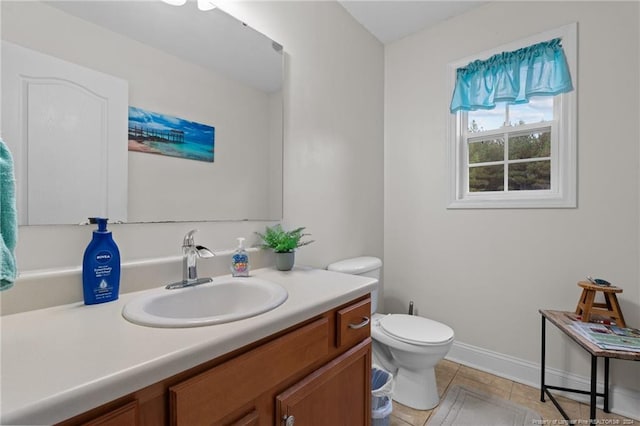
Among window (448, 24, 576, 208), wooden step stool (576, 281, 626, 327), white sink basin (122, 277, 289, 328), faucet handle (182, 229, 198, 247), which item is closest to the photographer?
white sink basin (122, 277, 289, 328)

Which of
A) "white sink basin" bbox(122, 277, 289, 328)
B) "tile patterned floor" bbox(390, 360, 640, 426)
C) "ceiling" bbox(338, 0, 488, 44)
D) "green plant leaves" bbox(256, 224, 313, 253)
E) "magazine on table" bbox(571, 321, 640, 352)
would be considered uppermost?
"ceiling" bbox(338, 0, 488, 44)

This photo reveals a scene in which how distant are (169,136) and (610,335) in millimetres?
2149

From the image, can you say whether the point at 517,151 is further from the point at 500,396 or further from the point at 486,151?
the point at 500,396

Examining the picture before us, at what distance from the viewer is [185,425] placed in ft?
1.92

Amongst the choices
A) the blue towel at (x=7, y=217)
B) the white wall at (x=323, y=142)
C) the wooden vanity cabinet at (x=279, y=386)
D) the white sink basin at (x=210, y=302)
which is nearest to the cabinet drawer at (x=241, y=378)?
the wooden vanity cabinet at (x=279, y=386)

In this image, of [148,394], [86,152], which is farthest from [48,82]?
[148,394]

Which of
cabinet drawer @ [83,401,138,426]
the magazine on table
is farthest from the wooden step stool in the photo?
cabinet drawer @ [83,401,138,426]

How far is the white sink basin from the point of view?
2.49ft

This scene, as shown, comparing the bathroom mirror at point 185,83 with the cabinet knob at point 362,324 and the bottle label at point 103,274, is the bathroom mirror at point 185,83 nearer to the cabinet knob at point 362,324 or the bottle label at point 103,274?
the bottle label at point 103,274

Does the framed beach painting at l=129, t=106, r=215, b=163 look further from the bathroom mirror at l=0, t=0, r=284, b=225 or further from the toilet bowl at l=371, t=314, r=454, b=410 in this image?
the toilet bowl at l=371, t=314, r=454, b=410

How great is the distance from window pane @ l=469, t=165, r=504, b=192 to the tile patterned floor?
127cm

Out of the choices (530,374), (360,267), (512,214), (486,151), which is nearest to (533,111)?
(486,151)

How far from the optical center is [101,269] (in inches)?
34.1

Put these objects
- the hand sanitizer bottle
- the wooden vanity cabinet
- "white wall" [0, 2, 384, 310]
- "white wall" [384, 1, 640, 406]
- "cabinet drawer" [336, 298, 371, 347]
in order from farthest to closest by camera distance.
Answer: "white wall" [384, 1, 640, 406], "white wall" [0, 2, 384, 310], the hand sanitizer bottle, "cabinet drawer" [336, 298, 371, 347], the wooden vanity cabinet
